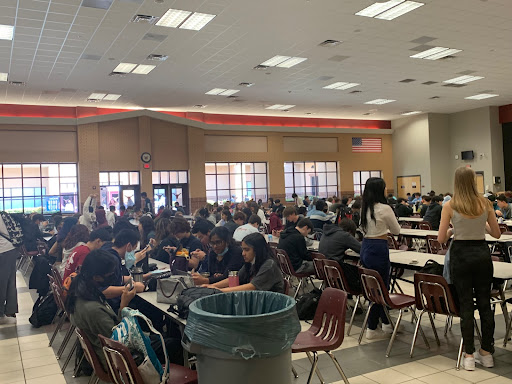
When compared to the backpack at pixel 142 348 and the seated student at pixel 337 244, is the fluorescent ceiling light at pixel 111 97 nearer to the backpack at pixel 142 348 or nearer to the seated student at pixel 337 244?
the seated student at pixel 337 244

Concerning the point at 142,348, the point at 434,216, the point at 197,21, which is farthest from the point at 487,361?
the point at 197,21

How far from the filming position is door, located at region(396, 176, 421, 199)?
915 inches

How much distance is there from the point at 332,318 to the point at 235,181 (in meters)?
17.7

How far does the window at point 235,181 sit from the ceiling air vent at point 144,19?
11455 mm

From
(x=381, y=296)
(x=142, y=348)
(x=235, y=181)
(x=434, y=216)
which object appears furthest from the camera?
(x=235, y=181)

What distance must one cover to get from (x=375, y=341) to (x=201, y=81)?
10.9 meters

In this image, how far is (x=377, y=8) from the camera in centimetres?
887

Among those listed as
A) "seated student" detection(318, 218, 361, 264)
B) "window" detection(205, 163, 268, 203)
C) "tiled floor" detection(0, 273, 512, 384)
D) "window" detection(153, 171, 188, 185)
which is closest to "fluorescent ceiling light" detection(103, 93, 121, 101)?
"window" detection(153, 171, 188, 185)

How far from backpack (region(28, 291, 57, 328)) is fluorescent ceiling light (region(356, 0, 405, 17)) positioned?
7245 mm

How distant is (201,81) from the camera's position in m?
14.1

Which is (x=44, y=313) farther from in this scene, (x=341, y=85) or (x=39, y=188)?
(x=39, y=188)

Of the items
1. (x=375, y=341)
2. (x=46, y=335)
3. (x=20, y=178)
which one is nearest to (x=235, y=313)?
(x=375, y=341)

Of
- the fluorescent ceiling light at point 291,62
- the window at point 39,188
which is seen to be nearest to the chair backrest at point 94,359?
the fluorescent ceiling light at point 291,62

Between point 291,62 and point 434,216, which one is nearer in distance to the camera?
point 434,216
